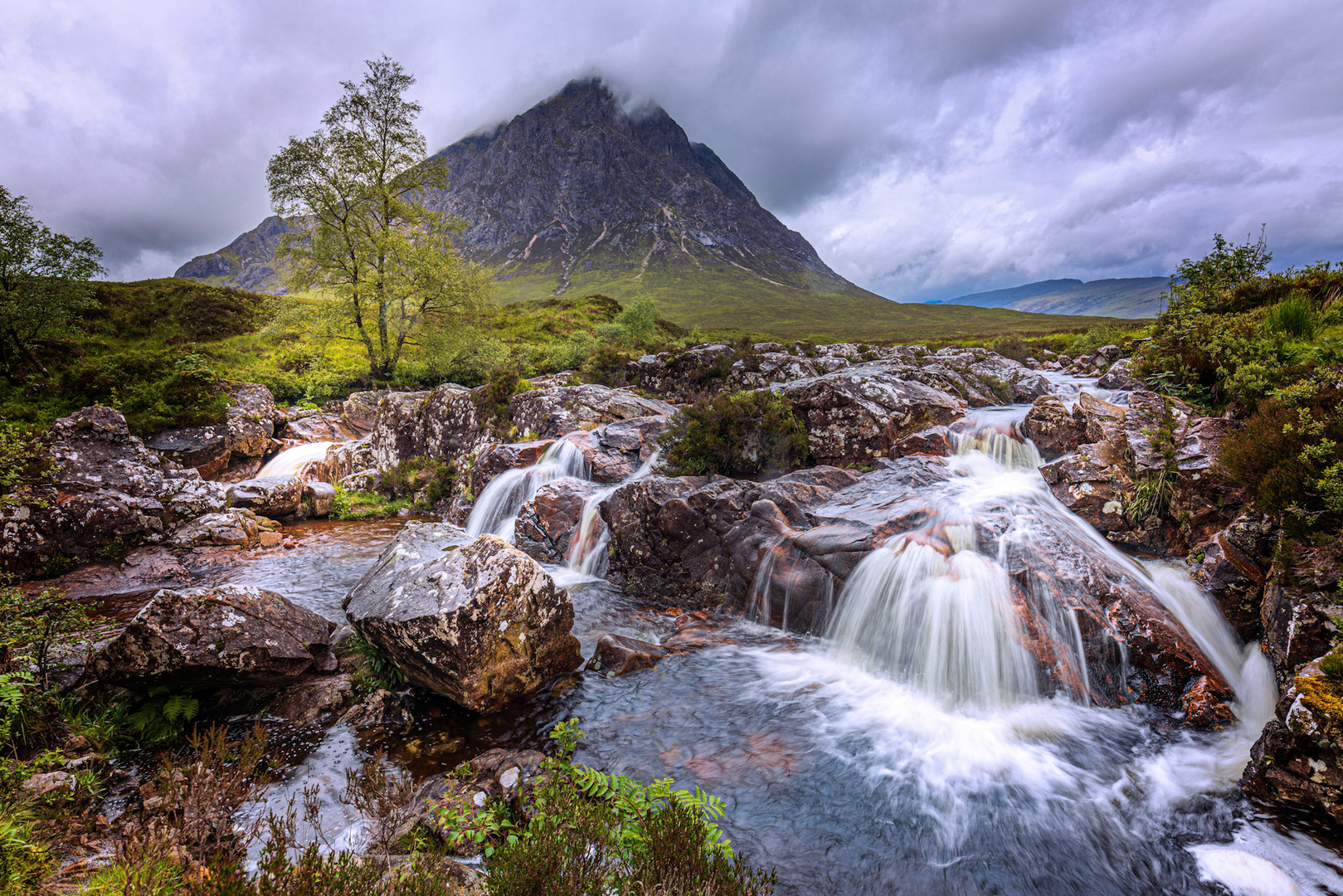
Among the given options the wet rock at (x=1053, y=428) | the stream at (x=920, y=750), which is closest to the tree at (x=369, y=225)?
the stream at (x=920, y=750)

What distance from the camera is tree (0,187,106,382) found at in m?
19.5

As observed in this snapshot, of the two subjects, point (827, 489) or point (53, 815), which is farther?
point (827, 489)

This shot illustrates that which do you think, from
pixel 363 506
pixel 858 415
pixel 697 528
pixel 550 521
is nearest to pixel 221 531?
pixel 363 506

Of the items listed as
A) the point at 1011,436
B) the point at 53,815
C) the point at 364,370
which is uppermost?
the point at 364,370

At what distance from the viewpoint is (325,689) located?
7316 mm

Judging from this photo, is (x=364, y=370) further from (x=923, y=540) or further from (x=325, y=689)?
(x=923, y=540)

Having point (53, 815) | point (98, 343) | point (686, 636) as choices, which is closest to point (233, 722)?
point (53, 815)

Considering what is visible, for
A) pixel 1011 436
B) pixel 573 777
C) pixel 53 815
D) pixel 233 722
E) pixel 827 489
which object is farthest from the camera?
pixel 1011 436

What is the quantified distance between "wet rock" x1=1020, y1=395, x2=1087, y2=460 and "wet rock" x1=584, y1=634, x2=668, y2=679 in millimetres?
11894

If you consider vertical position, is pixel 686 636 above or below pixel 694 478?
below

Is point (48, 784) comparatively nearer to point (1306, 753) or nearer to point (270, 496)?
point (1306, 753)

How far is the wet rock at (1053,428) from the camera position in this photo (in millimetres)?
12938

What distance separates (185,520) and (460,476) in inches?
297

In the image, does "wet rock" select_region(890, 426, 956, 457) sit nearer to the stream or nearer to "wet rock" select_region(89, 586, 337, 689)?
the stream
